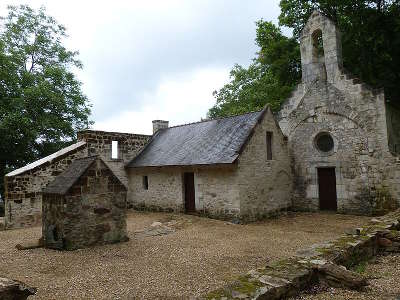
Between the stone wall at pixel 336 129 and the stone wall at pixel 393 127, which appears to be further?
the stone wall at pixel 393 127

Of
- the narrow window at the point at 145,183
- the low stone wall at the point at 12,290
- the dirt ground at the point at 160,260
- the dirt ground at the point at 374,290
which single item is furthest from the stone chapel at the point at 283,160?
the low stone wall at the point at 12,290

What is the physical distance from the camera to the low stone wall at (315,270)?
165 inches

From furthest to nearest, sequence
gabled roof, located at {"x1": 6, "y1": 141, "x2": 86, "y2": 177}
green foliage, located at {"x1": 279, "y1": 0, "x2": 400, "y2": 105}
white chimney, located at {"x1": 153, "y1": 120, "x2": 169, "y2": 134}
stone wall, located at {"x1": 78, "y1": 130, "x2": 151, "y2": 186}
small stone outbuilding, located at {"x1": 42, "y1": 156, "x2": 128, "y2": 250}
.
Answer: white chimney, located at {"x1": 153, "y1": 120, "x2": 169, "y2": 134} → stone wall, located at {"x1": 78, "y1": 130, "x2": 151, "y2": 186} → green foliage, located at {"x1": 279, "y1": 0, "x2": 400, "y2": 105} → gabled roof, located at {"x1": 6, "y1": 141, "x2": 86, "y2": 177} → small stone outbuilding, located at {"x1": 42, "y1": 156, "x2": 128, "y2": 250}

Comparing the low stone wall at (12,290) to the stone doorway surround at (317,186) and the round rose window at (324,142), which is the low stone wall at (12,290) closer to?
the stone doorway surround at (317,186)

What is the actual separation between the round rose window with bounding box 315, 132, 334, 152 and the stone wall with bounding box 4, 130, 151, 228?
10.3 metres

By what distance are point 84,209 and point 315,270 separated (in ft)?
19.0

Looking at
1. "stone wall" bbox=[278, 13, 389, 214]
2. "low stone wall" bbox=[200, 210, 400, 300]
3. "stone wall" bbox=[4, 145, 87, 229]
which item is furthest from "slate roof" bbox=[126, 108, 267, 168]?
"low stone wall" bbox=[200, 210, 400, 300]

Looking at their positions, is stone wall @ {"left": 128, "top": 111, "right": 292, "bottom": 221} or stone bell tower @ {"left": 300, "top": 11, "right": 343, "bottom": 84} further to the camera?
stone bell tower @ {"left": 300, "top": 11, "right": 343, "bottom": 84}

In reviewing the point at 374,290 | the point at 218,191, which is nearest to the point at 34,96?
the point at 218,191

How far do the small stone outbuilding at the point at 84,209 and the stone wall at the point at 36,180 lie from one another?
14.8 feet

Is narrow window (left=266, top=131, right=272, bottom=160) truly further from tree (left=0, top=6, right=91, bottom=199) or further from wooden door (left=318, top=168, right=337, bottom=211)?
tree (left=0, top=6, right=91, bottom=199)

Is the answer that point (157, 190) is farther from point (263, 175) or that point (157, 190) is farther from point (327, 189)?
point (327, 189)

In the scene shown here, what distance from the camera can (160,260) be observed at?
22.8 feet

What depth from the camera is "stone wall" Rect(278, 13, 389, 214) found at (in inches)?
497
